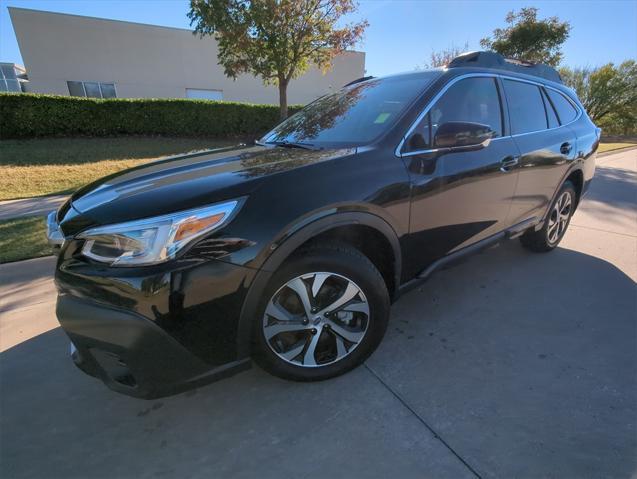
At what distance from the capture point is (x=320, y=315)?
202 centimetres

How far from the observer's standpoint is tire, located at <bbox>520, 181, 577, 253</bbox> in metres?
3.87

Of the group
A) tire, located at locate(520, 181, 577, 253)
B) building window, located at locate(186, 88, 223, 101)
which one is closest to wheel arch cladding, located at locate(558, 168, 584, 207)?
tire, located at locate(520, 181, 577, 253)

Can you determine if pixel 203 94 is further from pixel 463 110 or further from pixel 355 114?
pixel 463 110

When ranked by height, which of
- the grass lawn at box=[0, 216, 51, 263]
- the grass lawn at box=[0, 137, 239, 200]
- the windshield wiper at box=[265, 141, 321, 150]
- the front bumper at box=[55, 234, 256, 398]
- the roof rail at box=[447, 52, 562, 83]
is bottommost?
the grass lawn at box=[0, 216, 51, 263]

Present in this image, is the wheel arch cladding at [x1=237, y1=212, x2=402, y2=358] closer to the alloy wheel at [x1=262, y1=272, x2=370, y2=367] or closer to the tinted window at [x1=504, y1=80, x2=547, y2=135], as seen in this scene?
the alloy wheel at [x1=262, y1=272, x2=370, y2=367]

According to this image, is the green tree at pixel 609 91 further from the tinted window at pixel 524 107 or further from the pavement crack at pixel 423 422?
the pavement crack at pixel 423 422

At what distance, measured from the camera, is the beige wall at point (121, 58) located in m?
16.5

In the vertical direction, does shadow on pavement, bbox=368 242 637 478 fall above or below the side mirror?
below

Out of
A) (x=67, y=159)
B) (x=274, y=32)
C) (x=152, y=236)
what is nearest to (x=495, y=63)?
(x=152, y=236)

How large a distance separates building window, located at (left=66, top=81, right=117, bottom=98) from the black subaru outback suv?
18.9m

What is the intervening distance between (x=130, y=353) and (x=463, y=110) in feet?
8.66

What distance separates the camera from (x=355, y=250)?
2156 millimetres

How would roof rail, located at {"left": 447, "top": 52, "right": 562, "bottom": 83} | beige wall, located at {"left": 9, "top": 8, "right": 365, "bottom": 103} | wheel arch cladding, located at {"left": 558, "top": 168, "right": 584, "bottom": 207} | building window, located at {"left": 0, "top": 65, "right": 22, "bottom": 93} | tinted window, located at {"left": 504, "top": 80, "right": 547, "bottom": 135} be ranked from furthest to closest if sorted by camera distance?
building window, located at {"left": 0, "top": 65, "right": 22, "bottom": 93}
beige wall, located at {"left": 9, "top": 8, "right": 365, "bottom": 103}
wheel arch cladding, located at {"left": 558, "top": 168, "right": 584, "bottom": 207}
tinted window, located at {"left": 504, "top": 80, "right": 547, "bottom": 135}
roof rail, located at {"left": 447, "top": 52, "right": 562, "bottom": 83}

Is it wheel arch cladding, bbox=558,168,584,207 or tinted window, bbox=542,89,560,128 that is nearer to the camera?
tinted window, bbox=542,89,560,128
